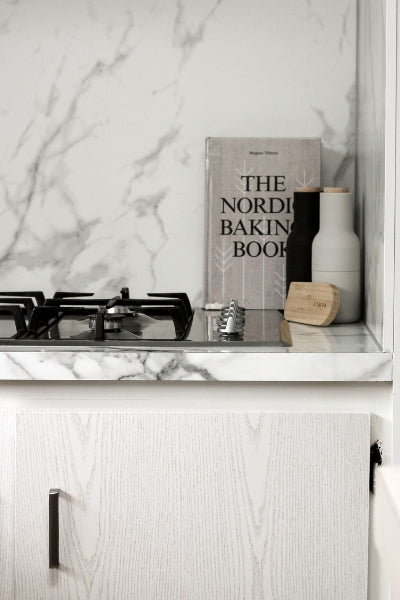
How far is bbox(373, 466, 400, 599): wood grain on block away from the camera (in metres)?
0.28

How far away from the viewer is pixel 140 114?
1717 millimetres

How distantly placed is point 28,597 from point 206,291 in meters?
0.72

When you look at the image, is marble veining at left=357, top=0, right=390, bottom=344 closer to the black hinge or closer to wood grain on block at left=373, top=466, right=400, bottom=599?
the black hinge

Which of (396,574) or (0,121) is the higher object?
(0,121)

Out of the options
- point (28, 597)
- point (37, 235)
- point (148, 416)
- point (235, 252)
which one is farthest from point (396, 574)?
point (37, 235)

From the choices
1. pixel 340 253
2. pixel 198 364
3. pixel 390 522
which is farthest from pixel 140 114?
pixel 390 522

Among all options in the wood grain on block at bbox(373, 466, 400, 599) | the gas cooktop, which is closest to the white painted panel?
the gas cooktop

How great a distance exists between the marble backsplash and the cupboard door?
0.62 meters

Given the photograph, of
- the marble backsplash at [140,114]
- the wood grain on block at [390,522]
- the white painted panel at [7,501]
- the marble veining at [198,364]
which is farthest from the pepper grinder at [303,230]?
the wood grain on block at [390,522]

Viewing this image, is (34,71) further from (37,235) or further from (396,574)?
(396,574)

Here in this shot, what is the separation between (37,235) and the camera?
1734 millimetres

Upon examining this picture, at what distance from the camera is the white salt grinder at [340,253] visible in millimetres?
1449

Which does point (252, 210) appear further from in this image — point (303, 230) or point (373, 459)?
point (373, 459)

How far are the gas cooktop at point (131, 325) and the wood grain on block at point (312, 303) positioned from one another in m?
0.04
